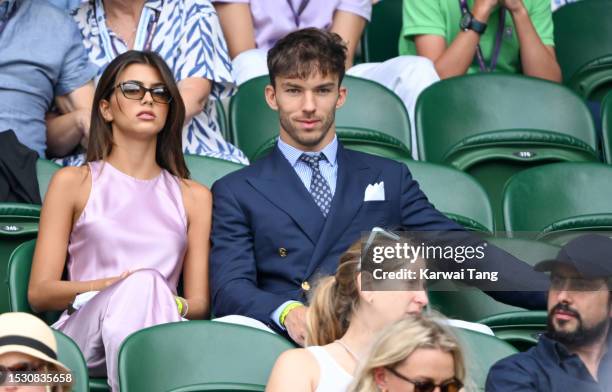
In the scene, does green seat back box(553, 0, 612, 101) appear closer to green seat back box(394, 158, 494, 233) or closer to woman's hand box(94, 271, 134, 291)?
green seat back box(394, 158, 494, 233)

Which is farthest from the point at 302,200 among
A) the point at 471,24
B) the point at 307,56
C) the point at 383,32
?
the point at 383,32

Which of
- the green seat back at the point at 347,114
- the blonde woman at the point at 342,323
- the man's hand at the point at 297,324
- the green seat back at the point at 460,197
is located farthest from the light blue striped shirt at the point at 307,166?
the green seat back at the point at 347,114

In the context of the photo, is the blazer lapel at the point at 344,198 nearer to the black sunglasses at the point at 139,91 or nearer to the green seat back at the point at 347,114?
the black sunglasses at the point at 139,91

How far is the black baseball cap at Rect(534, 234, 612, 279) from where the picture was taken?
12.3 ft

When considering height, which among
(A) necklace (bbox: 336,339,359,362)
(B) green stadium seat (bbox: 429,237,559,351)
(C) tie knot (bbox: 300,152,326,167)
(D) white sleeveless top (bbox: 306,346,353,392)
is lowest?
(D) white sleeveless top (bbox: 306,346,353,392)

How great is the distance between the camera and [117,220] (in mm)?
4508

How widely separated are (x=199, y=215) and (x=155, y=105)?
0.36 metres

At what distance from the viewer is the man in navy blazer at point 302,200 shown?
14.5 feet

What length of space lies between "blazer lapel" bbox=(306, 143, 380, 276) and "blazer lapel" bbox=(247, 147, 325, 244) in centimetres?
4

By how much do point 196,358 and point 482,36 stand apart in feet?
10.0

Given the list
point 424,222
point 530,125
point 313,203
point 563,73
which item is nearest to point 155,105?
point 313,203

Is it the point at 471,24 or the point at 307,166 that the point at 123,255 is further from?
the point at 471,24

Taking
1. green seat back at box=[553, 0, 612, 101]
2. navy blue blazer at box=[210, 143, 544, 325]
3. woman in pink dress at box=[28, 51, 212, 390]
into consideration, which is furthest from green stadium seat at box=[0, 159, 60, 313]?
green seat back at box=[553, 0, 612, 101]

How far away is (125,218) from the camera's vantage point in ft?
14.9
